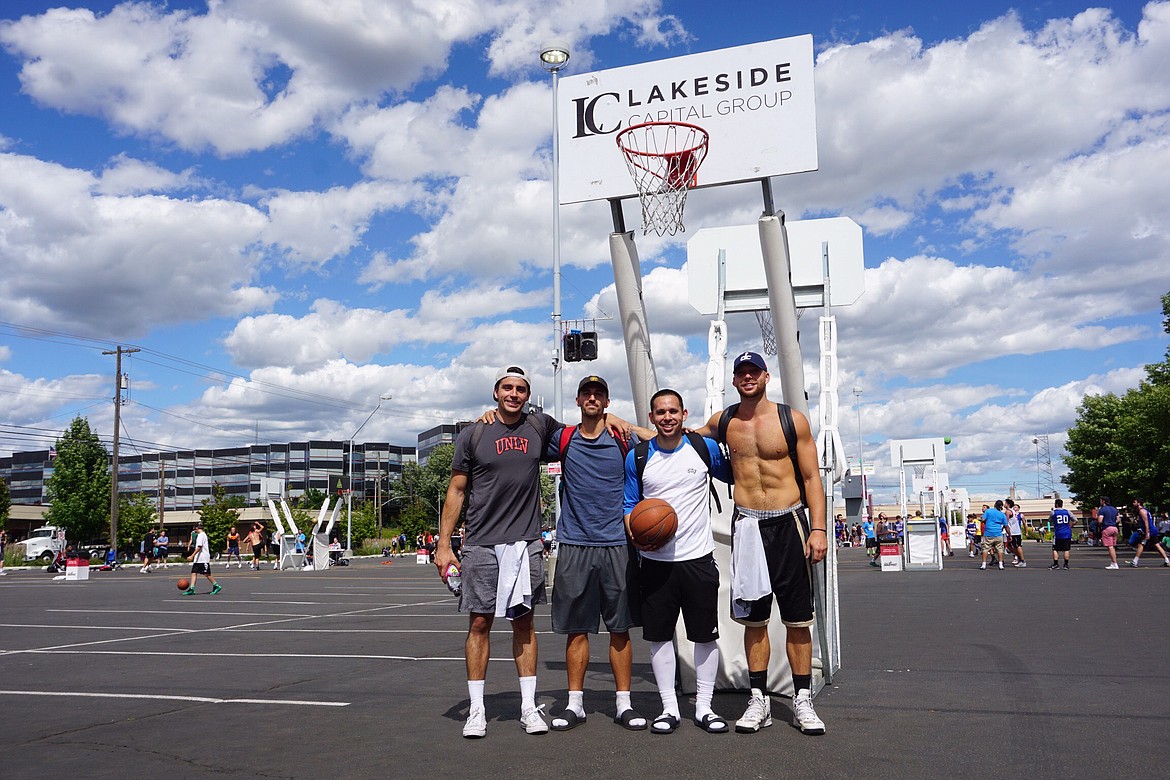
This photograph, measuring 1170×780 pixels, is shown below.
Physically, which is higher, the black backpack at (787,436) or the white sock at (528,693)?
the black backpack at (787,436)

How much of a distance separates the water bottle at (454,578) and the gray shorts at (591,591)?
23.7 inches

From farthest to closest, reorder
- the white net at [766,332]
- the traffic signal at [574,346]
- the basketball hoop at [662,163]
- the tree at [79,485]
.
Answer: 1. the tree at [79,485]
2. the traffic signal at [574,346]
3. the white net at [766,332]
4. the basketball hoop at [662,163]

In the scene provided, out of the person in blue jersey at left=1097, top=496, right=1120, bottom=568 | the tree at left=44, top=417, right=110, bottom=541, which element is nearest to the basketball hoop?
the person in blue jersey at left=1097, top=496, right=1120, bottom=568

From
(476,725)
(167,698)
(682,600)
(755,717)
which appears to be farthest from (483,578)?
(167,698)

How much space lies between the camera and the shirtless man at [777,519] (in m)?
5.38

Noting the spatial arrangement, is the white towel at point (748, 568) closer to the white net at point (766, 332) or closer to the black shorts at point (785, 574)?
the black shorts at point (785, 574)

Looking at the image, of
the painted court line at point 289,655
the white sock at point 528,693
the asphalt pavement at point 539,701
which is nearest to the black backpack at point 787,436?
the asphalt pavement at point 539,701

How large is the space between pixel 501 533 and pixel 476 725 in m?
1.06

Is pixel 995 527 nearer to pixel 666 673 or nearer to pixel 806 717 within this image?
pixel 806 717

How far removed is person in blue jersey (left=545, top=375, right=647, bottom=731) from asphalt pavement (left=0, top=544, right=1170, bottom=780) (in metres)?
0.33

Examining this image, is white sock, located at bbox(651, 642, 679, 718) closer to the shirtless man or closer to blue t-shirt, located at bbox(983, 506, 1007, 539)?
the shirtless man

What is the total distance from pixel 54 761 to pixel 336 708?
1.73 m

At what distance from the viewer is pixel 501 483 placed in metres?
5.41

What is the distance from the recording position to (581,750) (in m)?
4.70
